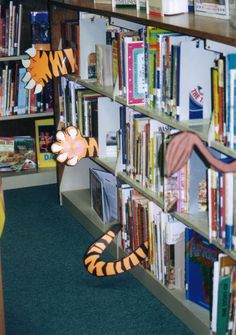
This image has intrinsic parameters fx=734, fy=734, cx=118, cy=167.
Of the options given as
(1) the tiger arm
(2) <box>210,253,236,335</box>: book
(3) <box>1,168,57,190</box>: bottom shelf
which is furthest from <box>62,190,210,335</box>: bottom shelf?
(1) the tiger arm

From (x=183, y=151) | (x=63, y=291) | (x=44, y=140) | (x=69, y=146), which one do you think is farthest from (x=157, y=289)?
(x=183, y=151)

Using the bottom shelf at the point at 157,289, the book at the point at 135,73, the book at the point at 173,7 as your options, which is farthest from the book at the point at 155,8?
the bottom shelf at the point at 157,289

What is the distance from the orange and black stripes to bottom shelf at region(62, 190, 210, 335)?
0.24 ft

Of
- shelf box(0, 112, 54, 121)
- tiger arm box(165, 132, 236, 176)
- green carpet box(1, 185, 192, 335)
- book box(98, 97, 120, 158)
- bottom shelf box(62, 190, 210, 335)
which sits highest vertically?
tiger arm box(165, 132, 236, 176)

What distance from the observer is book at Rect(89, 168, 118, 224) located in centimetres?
374

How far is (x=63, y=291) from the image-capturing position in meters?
3.29

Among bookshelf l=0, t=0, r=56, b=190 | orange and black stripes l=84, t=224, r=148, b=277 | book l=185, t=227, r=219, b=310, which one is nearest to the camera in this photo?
book l=185, t=227, r=219, b=310

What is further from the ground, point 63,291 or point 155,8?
point 155,8

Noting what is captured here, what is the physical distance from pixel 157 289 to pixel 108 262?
0.30 metres

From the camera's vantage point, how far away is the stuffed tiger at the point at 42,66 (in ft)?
11.6

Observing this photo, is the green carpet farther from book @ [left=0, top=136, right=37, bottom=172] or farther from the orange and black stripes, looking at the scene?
book @ [left=0, top=136, right=37, bottom=172]

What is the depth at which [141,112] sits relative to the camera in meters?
3.06

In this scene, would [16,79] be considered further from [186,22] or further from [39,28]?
[186,22]

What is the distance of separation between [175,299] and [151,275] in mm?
245
